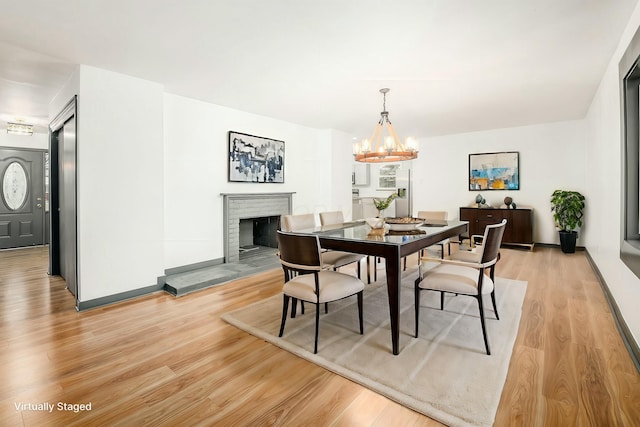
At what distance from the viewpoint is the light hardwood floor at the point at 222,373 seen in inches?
62.2

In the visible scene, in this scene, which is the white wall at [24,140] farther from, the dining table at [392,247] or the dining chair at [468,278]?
the dining chair at [468,278]

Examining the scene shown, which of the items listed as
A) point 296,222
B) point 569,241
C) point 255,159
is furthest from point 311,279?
point 569,241

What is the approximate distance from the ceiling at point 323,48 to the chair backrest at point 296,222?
1590 millimetres

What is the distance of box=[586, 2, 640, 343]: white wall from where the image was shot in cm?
229

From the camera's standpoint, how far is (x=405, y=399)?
1670 mm

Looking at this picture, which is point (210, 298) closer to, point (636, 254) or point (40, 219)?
point (636, 254)

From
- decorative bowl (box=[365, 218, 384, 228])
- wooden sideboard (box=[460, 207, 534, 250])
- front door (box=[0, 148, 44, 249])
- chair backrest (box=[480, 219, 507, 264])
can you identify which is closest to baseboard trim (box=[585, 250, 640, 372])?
chair backrest (box=[480, 219, 507, 264])

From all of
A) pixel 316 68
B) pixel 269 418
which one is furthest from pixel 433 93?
pixel 269 418

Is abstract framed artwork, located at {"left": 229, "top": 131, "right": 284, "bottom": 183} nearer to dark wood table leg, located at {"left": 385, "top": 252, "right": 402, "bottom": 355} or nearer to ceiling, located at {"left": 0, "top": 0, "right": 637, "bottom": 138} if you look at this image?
ceiling, located at {"left": 0, "top": 0, "right": 637, "bottom": 138}

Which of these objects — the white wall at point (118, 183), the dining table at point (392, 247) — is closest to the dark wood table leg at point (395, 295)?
the dining table at point (392, 247)

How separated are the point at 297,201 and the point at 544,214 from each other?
4.99 metres

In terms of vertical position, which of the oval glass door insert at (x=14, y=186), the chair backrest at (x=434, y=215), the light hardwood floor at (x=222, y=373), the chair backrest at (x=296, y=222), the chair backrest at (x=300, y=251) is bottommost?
the light hardwood floor at (x=222, y=373)

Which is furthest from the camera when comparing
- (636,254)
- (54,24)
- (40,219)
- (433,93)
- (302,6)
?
(40,219)

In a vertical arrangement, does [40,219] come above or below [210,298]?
above
